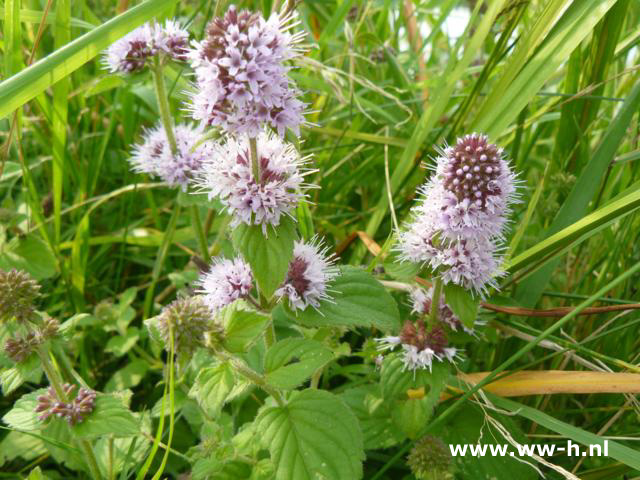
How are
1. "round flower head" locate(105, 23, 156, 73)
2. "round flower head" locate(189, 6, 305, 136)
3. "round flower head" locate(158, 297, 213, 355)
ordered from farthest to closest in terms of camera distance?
"round flower head" locate(105, 23, 156, 73), "round flower head" locate(158, 297, 213, 355), "round flower head" locate(189, 6, 305, 136)

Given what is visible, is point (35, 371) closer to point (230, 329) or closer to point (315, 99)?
point (230, 329)

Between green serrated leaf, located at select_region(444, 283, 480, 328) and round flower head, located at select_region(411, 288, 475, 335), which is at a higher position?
round flower head, located at select_region(411, 288, 475, 335)

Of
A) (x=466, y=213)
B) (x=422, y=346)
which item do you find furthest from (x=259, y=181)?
(x=422, y=346)

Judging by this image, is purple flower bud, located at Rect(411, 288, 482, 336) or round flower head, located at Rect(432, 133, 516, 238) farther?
purple flower bud, located at Rect(411, 288, 482, 336)

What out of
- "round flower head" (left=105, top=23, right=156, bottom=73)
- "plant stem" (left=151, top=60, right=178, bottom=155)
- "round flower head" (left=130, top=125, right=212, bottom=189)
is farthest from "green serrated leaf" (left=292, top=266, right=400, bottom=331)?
"round flower head" (left=105, top=23, right=156, bottom=73)

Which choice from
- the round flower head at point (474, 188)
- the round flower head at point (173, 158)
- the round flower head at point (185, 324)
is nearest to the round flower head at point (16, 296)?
the round flower head at point (185, 324)

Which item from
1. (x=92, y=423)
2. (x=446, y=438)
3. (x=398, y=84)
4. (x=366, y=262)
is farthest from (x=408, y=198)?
(x=92, y=423)

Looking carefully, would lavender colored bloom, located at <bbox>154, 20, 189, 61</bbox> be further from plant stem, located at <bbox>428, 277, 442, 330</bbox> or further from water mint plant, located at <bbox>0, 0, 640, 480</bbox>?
plant stem, located at <bbox>428, 277, 442, 330</bbox>

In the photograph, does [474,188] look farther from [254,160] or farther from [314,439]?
[314,439]
